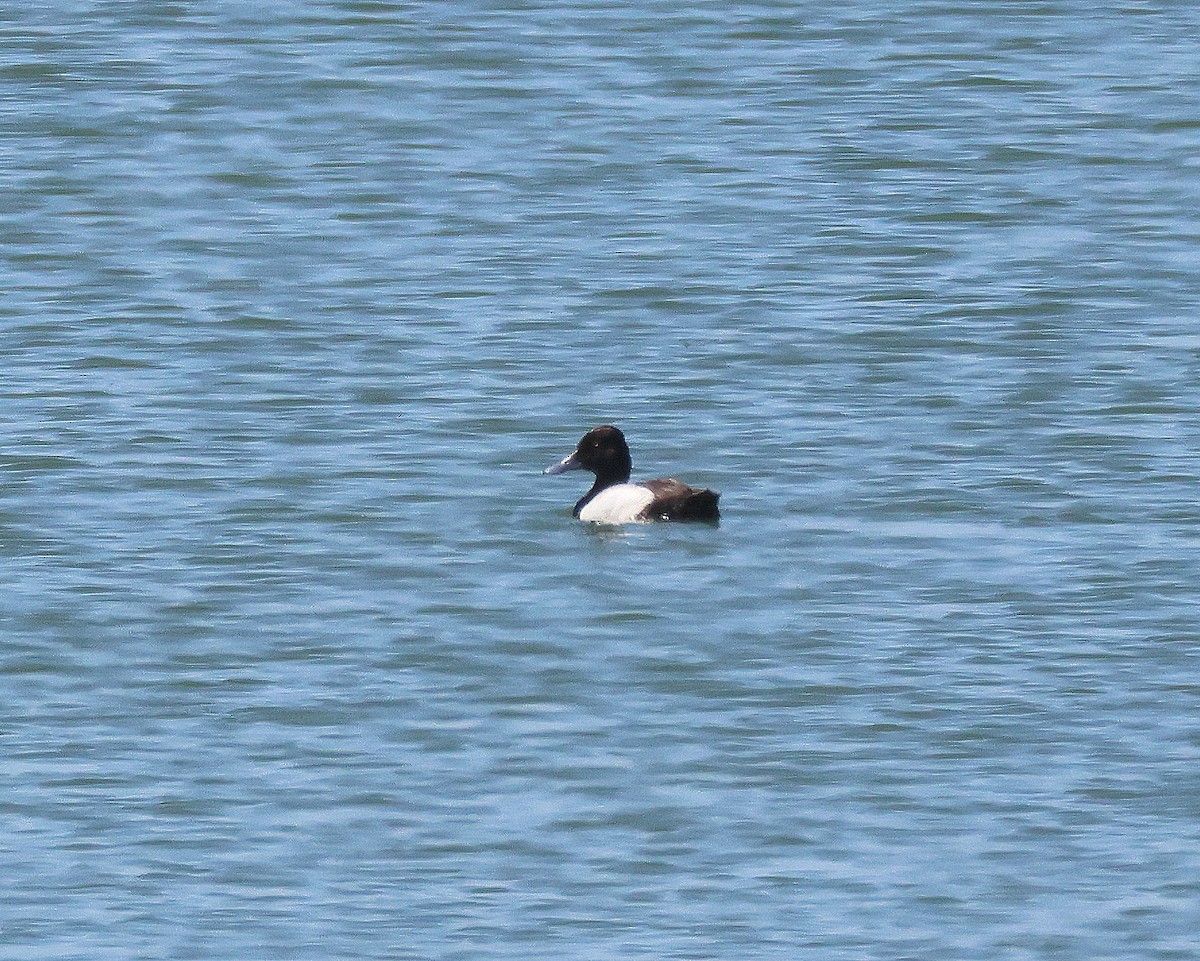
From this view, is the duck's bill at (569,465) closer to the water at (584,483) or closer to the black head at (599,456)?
the black head at (599,456)

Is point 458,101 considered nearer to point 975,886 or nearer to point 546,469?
point 546,469

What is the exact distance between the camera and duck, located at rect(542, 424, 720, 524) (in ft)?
50.0

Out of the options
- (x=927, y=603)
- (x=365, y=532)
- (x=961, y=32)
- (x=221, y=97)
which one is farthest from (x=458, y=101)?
(x=927, y=603)

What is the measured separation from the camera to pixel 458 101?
82.8 feet

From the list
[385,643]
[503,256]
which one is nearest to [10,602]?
[385,643]

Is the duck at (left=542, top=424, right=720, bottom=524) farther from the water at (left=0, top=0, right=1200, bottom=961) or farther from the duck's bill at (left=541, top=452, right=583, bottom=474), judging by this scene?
the water at (left=0, top=0, right=1200, bottom=961)

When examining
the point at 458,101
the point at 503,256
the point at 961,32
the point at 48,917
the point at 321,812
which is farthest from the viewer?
the point at 961,32

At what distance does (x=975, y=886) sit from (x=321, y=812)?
2.24 meters

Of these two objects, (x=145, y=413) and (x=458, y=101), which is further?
(x=458, y=101)

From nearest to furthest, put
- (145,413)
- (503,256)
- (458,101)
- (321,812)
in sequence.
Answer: (321,812), (145,413), (503,256), (458,101)

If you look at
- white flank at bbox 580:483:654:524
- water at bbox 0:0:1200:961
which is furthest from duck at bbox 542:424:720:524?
water at bbox 0:0:1200:961

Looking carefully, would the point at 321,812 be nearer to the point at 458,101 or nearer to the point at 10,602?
the point at 10,602

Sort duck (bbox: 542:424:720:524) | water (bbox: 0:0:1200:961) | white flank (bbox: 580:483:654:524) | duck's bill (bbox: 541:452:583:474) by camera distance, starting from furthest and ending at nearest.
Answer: duck's bill (bbox: 541:452:583:474) → white flank (bbox: 580:483:654:524) → duck (bbox: 542:424:720:524) → water (bbox: 0:0:1200:961)

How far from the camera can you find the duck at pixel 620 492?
15.2 meters
